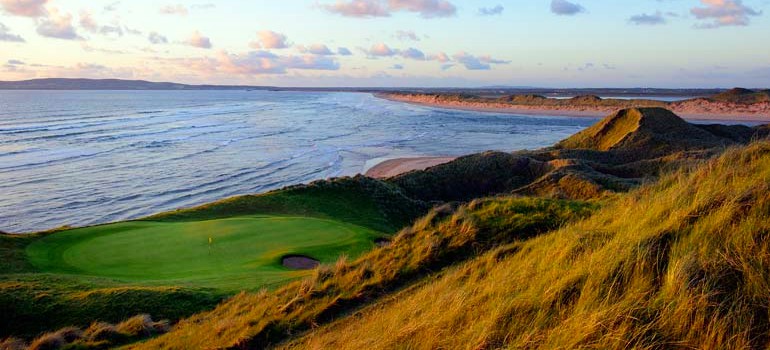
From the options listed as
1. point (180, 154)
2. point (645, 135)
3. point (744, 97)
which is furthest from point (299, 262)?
point (744, 97)

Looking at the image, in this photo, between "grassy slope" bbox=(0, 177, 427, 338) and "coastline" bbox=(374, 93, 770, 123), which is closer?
"grassy slope" bbox=(0, 177, 427, 338)

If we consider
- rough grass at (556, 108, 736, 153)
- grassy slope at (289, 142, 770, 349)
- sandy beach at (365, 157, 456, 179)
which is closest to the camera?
grassy slope at (289, 142, 770, 349)

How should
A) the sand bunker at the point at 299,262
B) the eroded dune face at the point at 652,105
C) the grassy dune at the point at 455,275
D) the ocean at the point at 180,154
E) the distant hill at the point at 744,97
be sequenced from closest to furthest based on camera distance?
the grassy dune at the point at 455,275
the sand bunker at the point at 299,262
the ocean at the point at 180,154
the eroded dune face at the point at 652,105
the distant hill at the point at 744,97

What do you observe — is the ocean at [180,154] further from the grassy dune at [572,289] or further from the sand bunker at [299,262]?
the grassy dune at [572,289]

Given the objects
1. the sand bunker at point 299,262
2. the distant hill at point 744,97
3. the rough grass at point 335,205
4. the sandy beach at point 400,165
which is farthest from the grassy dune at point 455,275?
the distant hill at point 744,97

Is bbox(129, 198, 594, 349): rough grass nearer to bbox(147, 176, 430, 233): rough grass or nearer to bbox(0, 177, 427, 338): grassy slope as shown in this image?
bbox(0, 177, 427, 338): grassy slope

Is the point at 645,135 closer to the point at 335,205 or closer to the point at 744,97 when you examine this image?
the point at 335,205

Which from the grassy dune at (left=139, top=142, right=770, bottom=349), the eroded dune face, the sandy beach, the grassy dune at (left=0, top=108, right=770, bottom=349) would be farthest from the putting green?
the eroded dune face
